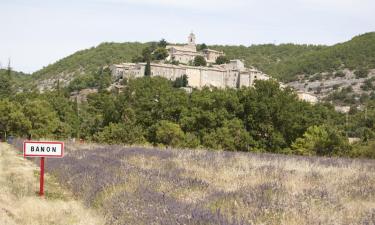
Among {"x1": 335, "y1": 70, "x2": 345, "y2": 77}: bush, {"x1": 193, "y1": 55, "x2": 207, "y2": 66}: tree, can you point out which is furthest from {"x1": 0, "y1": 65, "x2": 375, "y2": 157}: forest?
{"x1": 335, "y1": 70, "x2": 345, "y2": 77}: bush

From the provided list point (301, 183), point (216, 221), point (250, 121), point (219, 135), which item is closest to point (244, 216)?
point (216, 221)

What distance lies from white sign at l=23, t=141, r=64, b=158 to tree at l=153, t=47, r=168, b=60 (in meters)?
182

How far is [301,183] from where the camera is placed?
34.2ft

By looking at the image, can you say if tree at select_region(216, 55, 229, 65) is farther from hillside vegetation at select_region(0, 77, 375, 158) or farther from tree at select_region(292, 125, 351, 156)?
tree at select_region(292, 125, 351, 156)

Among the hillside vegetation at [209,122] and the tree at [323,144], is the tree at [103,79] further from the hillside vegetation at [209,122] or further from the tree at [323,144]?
the tree at [323,144]

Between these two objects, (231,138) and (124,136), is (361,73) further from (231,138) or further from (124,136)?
(124,136)

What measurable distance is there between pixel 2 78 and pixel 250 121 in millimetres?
77042

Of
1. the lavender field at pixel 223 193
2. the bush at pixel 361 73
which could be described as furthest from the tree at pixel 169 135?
the bush at pixel 361 73

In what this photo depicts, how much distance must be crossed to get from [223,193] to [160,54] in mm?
185985

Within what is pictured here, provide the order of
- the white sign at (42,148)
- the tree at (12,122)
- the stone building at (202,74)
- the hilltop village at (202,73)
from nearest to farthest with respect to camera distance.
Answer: the white sign at (42,148) → the tree at (12,122) → the stone building at (202,74) → the hilltop village at (202,73)

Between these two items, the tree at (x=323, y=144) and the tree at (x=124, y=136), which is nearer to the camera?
the tree at (x=323, y=144)

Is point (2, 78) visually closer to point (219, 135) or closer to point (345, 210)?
point (219, 135)

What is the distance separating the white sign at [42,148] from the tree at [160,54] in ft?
596

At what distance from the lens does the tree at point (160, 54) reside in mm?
192000
